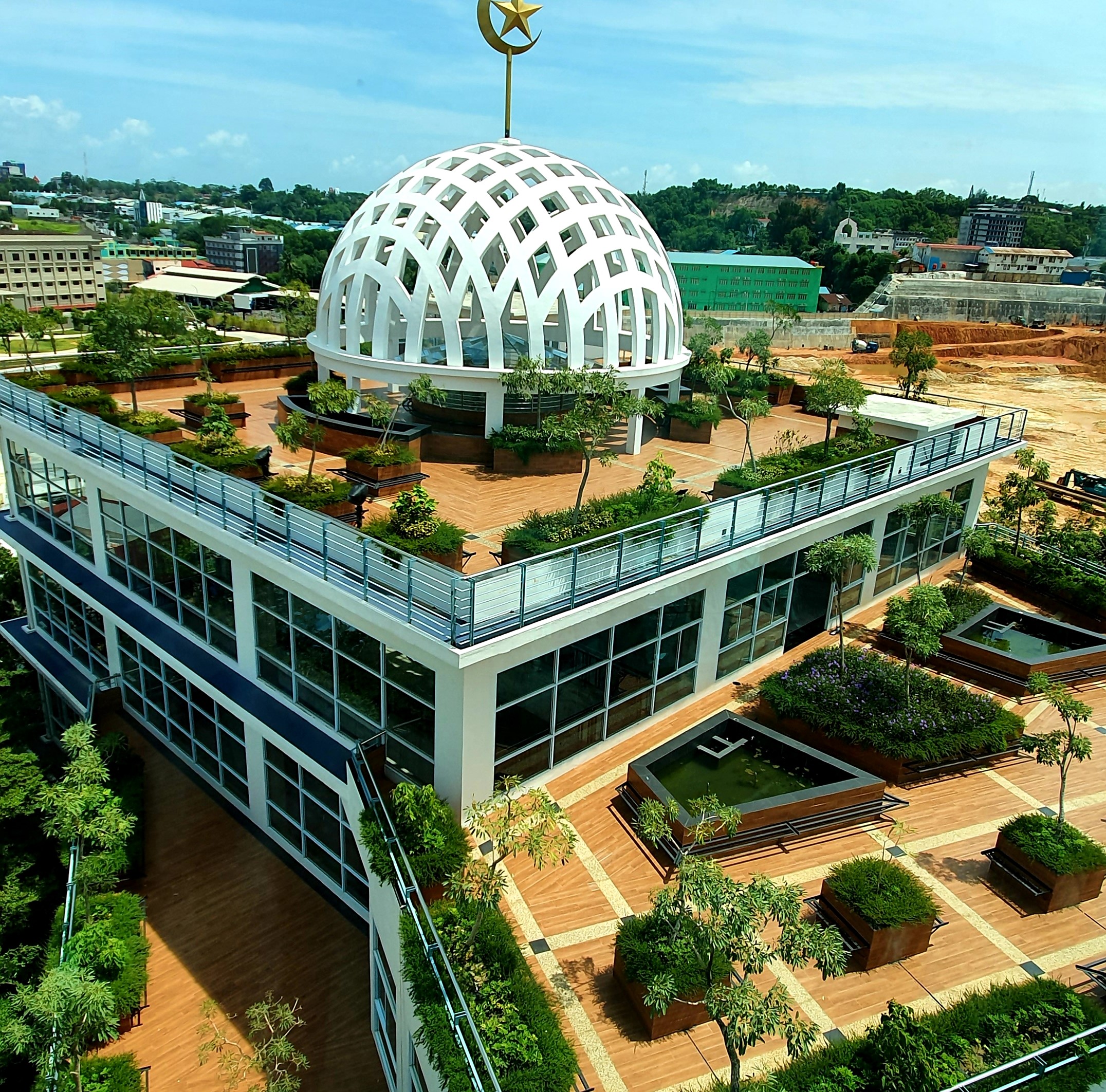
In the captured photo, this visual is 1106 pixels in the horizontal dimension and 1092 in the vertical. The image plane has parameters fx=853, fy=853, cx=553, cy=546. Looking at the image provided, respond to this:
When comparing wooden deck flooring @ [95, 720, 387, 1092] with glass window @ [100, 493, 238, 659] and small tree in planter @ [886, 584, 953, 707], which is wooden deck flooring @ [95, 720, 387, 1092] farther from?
small tree in planter @ [886, 584, 953, 707]

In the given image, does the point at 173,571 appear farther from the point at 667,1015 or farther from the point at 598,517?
the point at 667,1015

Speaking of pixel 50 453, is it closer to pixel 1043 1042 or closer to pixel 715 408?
pixel 715 408

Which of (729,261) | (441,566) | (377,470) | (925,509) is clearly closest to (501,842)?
(441,566)

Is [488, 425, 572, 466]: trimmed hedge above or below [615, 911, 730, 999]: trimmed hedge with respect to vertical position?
above

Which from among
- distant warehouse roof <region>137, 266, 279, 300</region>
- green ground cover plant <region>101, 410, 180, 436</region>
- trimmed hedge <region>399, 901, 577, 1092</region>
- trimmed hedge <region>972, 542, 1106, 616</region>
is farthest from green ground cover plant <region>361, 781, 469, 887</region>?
distant warehouse roof <region>137, 266, 279, 300</region>

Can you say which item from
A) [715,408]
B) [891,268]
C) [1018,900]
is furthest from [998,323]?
[1018,900]
